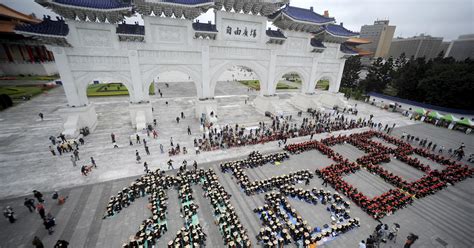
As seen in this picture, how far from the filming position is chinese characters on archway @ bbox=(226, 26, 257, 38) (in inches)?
938

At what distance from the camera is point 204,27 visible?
22.7 metres

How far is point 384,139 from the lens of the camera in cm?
2375

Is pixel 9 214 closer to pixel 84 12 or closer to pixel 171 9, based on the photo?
pixel 84 12

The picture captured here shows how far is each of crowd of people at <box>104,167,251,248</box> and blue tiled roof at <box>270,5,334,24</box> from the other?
71.9ft

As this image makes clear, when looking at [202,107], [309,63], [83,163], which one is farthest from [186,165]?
[309,63]

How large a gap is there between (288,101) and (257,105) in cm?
884

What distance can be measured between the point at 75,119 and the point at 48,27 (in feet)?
29.3

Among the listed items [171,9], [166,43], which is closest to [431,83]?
[171,9]

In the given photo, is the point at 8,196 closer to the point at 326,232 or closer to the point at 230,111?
the point at 326,232

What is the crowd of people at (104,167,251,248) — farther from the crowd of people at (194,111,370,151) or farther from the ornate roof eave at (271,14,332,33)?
the ornate roof eave at (271,14,332,33)

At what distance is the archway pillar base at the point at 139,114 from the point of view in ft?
74.6

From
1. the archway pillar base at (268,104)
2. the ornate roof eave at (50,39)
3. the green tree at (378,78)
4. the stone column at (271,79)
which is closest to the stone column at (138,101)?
the ornate roof eave at (50,39)

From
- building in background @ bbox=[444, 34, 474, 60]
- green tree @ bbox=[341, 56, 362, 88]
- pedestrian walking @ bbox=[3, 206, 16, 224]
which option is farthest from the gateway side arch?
building in background @ bbox=[444, 34, 474, 60]

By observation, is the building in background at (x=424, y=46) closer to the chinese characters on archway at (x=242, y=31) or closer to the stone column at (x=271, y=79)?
the stone column at (x=271, y=79)
